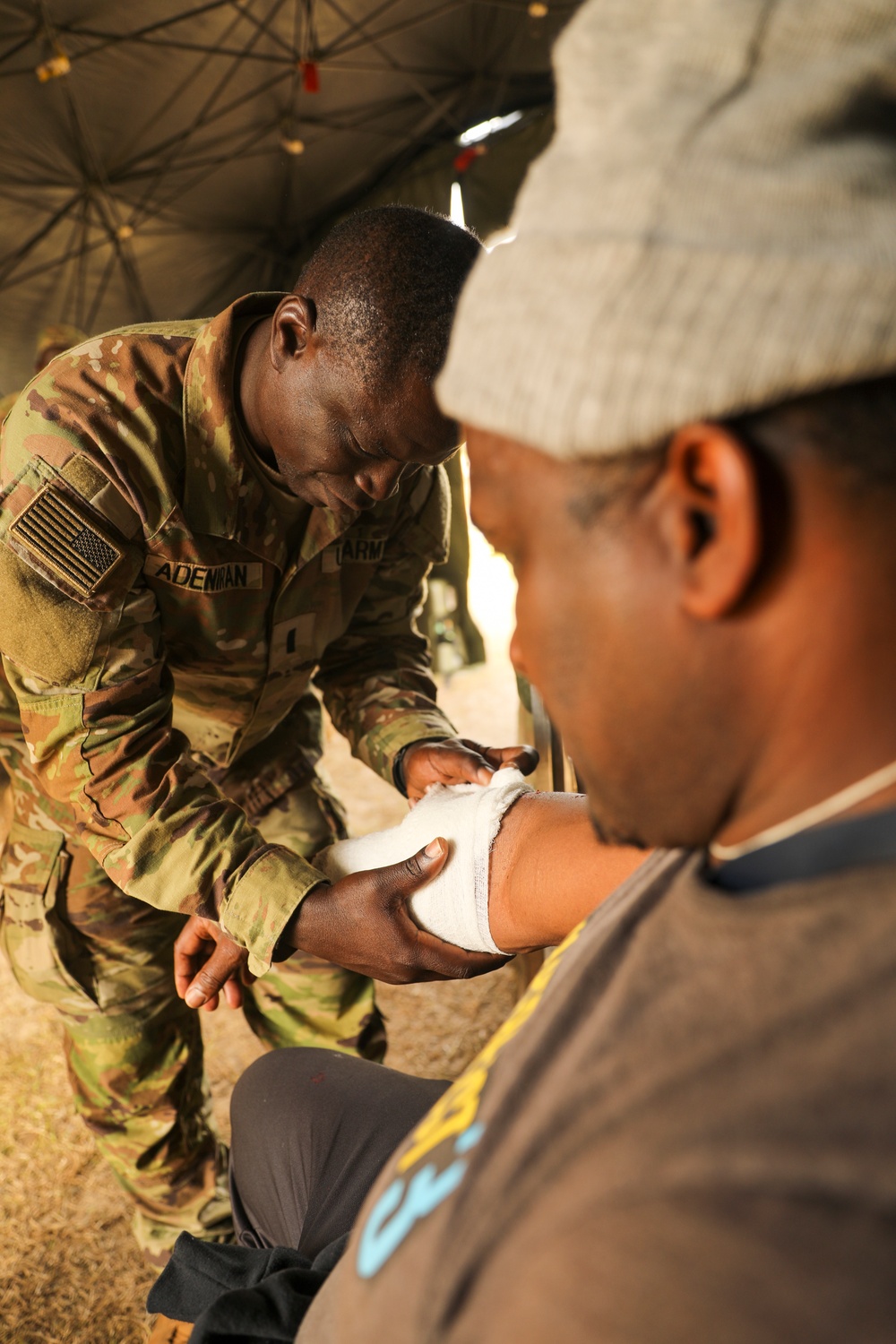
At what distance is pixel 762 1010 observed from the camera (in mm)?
427

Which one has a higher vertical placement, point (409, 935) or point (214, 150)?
point (214, 150)

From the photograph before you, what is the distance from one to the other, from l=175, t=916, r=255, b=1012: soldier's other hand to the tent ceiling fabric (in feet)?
11.8

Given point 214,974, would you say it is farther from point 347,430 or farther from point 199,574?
point 347,430

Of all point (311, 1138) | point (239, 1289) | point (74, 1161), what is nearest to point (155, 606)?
point (311, 1138)

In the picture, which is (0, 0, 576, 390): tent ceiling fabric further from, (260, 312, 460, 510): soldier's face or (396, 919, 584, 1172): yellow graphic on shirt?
(396, 919, 584, 1172): yellow graphic on shirt

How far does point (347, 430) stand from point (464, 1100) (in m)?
0.96

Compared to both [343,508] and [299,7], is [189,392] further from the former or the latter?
[299,7]

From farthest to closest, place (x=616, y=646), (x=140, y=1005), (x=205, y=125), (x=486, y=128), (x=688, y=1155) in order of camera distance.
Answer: (x=486, y=128)
(x=205, y=125)
(x=140, y=1005)
(x=616, y=646)
(x=688, y=1155)

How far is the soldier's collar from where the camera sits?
4.53 ft

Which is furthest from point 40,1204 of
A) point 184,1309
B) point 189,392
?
point 189,392

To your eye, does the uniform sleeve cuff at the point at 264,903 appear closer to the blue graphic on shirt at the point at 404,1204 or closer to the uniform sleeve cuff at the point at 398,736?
the uniform sleeve cuff at the point at 398,736

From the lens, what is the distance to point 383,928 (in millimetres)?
1180

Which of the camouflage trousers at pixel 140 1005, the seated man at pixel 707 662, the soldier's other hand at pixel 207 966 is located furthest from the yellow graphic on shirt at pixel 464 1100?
the camouflage trousers at pixel 140 1005

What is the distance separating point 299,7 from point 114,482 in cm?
357
